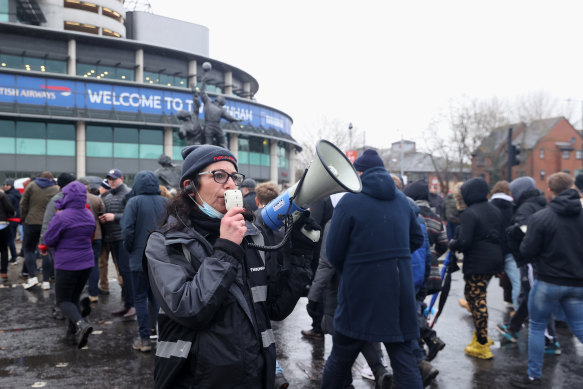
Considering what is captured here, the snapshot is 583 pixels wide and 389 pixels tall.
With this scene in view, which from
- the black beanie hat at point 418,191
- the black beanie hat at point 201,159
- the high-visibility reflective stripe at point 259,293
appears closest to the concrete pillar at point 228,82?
the black beanie hat at point 418,191

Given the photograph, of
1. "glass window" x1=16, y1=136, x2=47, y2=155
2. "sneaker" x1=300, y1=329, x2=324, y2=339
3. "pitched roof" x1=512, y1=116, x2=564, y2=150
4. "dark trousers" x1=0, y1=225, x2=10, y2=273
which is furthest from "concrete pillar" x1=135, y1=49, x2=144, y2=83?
"pitched roof" x1=512, y1=116, x2=564, y2=150

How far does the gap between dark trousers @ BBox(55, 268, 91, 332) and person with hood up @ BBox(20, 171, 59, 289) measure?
3310 mm

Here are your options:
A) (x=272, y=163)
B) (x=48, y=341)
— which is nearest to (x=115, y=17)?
(x=272, y=163)

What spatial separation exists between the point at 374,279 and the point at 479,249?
221cm

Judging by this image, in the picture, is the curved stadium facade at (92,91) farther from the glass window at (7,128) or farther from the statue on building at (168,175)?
the statue on building at (168,175)

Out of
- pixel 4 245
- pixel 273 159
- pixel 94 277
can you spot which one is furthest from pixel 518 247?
pixel 273 159

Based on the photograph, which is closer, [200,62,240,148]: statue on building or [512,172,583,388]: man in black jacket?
[512,172,583,388]: man in black jacket

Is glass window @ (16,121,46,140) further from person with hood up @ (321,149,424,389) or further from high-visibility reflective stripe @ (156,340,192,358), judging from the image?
high-visibility reflective stripe @ (156,340,192,358)

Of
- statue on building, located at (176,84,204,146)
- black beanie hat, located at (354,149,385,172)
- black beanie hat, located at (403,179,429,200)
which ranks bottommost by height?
black beanie hat, located at (403,179,429,200)

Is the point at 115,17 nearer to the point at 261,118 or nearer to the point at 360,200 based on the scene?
the point at 261,118

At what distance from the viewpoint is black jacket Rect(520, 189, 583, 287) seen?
13.2ft

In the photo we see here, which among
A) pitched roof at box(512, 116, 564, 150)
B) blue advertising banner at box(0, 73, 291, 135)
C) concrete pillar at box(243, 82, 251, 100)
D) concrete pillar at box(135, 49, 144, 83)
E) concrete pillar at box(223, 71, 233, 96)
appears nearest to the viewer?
blue advertising banner at box(0, 73, 291, 135)

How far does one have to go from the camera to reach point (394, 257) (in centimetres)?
335

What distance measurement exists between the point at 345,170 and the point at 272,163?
4392 centimetres
